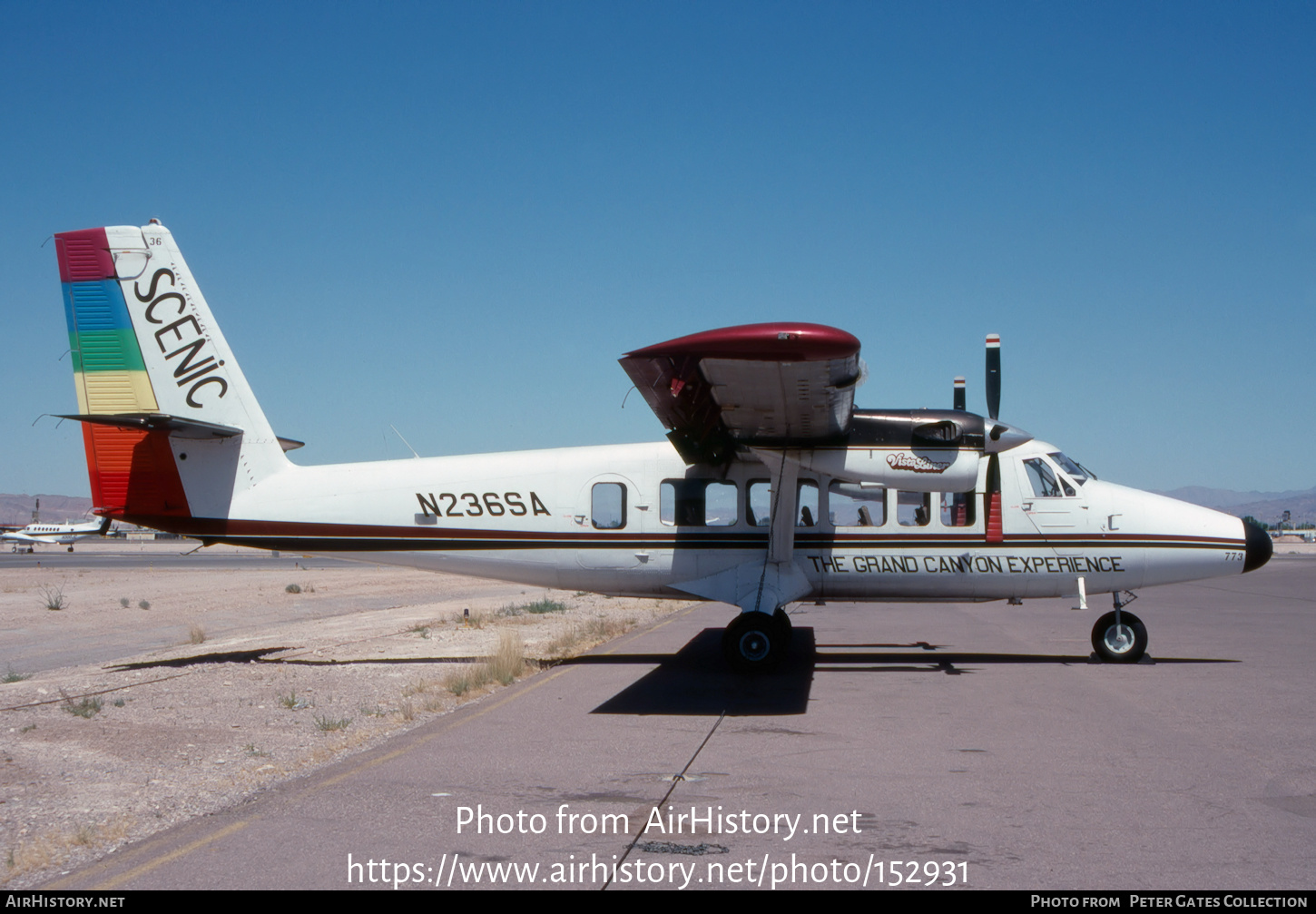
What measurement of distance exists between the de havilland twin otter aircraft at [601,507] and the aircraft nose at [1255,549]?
0.12 ft

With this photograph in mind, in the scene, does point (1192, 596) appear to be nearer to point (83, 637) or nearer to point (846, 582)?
point (846, 582)

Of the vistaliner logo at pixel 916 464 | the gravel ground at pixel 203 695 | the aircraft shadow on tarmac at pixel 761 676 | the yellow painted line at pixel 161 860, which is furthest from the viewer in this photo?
the vistaliner logo at pixel 916 464

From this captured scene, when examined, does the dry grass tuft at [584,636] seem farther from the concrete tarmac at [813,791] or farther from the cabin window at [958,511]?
the cabin window at [958,511]

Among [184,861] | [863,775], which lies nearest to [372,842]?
[184,861]

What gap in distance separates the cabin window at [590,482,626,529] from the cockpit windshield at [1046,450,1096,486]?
6.06 metres

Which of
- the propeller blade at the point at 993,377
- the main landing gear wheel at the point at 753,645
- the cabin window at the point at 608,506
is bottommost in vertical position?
the main landing gear wheel at the point at 753,645

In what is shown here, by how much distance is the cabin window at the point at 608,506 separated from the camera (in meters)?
14.1

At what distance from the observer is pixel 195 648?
1716 cm

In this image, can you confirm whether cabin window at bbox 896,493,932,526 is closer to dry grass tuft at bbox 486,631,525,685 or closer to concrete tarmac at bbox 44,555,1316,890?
concrete tarmac at bbox 44,555,1316,890

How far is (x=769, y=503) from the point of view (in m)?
13.9

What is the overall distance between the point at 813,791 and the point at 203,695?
7.78 m

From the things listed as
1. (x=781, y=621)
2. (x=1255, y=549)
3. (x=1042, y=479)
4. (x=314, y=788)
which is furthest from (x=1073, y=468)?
(x=314, y=788)

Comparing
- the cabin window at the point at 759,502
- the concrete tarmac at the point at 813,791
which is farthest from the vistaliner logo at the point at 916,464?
the concrete tarmac at the point at 813,791

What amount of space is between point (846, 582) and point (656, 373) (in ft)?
16.8
